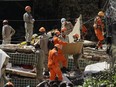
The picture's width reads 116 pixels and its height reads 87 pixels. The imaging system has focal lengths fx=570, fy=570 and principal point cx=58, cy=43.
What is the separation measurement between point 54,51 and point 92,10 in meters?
11.2

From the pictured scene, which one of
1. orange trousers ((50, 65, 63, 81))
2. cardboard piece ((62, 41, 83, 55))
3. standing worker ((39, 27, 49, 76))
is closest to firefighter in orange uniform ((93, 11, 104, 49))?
cardboard piece ((62, 41, 83, 55))

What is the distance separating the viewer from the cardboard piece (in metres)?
22.2

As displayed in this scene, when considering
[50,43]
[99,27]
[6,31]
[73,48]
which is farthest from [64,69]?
[6,31]

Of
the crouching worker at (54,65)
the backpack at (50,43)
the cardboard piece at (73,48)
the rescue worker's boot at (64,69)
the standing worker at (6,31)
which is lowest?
the rescue worker's boot at (64,69)

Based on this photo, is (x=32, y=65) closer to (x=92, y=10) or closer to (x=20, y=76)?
(x=20, y=76)

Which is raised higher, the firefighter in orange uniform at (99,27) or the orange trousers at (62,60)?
the firefighter in orange uniform at (99,27)

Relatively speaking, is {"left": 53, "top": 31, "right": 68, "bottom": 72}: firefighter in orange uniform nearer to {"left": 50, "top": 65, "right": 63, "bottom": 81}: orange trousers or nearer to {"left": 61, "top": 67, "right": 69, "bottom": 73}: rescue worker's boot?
{"left": 61, "top": 67, "right": 69, "bottom": 73}: rescue worker's boot

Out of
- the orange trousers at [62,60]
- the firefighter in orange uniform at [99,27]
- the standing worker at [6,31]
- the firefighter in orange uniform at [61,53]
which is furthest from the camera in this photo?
the firefighter in orange uniform at [99,27]

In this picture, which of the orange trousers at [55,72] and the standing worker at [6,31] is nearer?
the orange trousers at [55,72]

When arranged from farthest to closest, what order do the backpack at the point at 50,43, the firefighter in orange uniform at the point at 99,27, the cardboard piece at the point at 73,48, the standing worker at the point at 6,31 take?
1. the firefighter in orange uniform at the point at 99,27
2. the standing worker at the point at 6,31
3. the cardboard piece at the point at 73,48
4. the backpack at the point at 50,43

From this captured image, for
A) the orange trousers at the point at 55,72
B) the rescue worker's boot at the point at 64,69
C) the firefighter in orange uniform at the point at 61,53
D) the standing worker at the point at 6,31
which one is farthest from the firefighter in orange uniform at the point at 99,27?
the orange trousers at the point at 55,72

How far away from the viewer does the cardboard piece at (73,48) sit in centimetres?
2224

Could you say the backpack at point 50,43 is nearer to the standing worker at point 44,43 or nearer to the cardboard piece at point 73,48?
the standing worker at point 44,43

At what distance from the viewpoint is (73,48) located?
22.3 metres
